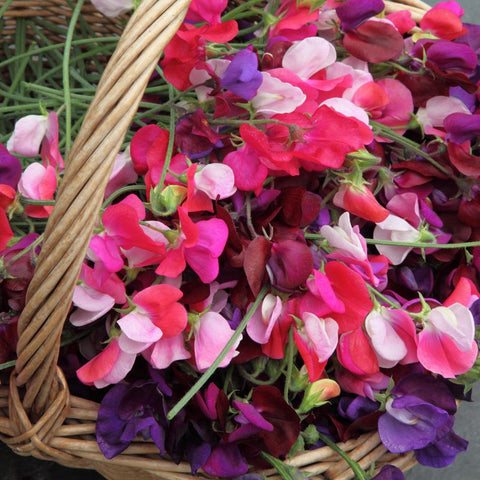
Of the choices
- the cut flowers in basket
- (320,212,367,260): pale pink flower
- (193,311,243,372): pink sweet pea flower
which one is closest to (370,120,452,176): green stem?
the cut flowers in basket

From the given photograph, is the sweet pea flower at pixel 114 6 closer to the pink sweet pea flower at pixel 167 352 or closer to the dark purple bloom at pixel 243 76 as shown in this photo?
the dark purple bloom at pixel 243 76

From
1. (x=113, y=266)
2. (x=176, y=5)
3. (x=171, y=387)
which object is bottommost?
(x=171, y=387)

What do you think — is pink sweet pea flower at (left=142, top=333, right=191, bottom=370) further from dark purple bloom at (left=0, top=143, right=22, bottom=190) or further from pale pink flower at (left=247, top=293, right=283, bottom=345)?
dark purple bloom at (left=0, top=143, right=22, bottom=190)

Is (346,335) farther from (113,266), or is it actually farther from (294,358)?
(113,266)

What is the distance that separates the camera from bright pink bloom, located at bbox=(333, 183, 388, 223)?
0.52 m

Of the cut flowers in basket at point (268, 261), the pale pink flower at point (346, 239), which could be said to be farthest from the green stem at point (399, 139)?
the pale pink flower at point (346, 239)

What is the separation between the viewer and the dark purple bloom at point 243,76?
51 cm

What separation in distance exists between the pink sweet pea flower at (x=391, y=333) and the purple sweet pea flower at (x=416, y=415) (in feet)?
0.09

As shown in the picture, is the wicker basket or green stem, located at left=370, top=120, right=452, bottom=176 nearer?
the wicker basket

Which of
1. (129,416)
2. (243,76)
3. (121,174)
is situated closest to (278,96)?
(243,76)

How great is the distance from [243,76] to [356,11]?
0.47 feet

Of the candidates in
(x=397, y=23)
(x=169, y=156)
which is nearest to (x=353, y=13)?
(x=397, y=23)

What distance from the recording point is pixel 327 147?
1.64 feet

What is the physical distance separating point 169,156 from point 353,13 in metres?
0.21
